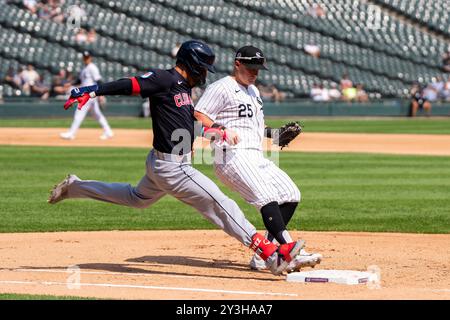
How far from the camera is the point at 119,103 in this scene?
31.8m

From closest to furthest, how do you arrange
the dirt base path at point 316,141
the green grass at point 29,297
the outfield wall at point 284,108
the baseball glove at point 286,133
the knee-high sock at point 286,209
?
the green grass at point 29,297, the knee-high sock at point 286,209, the baseball glove at point 286,133, the dirt base path at point 316,141, the outfield wall at point 284,108

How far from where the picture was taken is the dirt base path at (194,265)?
661 centimetres

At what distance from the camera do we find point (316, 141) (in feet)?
74.7

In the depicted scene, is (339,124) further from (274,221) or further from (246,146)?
(274,221)

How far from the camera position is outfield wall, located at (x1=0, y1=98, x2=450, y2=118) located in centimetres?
3041

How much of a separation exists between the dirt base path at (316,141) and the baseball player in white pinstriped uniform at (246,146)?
457 inches

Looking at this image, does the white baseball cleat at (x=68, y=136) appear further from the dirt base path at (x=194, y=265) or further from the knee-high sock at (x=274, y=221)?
the knee-high sock at (x=274, y=221)

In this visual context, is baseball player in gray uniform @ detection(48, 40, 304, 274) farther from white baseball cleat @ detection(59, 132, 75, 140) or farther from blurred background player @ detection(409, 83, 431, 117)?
blurred background player @ detection(409, 83, 431, 117)

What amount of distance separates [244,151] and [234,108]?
0.34m

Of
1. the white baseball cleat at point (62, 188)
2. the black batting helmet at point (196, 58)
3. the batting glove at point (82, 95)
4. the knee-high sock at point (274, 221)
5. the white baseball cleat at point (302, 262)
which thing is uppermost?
the black batting helmet at point (196, 58)

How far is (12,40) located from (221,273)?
26564 mm

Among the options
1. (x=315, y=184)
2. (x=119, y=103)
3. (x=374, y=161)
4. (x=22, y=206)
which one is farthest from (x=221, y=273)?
(x=119, y=103)

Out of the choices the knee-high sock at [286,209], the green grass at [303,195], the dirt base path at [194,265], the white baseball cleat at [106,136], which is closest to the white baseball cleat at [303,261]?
the dirt base path at [194,265]
